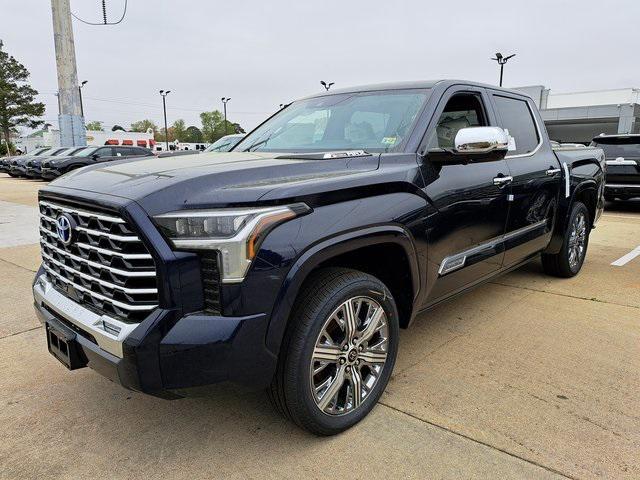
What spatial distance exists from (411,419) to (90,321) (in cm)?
165

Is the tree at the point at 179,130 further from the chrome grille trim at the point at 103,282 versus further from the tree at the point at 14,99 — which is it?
the chrome grille trim at the point at 103,282

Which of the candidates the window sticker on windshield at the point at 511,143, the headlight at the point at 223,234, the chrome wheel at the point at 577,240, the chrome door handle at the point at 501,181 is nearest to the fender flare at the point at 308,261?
the headlight at the point at 223,234

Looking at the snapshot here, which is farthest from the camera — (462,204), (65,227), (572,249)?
(572,249)

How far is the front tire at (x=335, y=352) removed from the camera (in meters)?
2.21

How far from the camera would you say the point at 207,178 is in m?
2.14

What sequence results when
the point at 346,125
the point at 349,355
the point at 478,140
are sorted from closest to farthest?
1. the point at 349,355
2. the point at 478,140
3. the point at 346,125

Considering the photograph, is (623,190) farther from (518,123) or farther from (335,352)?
(335,352)

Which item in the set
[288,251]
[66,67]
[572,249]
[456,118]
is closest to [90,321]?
[288,251]

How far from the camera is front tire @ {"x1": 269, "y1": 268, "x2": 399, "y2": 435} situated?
221 centimetres

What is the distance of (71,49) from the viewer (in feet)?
→ 50.0

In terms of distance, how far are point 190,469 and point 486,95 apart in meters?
3.22

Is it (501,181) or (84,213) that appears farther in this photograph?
(501,181)

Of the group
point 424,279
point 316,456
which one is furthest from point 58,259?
point 424,279

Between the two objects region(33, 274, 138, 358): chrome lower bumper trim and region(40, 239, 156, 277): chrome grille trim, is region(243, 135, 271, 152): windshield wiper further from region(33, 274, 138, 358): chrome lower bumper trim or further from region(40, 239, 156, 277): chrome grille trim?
region(33, 274, 138, 358): chrome lower bumper trim
